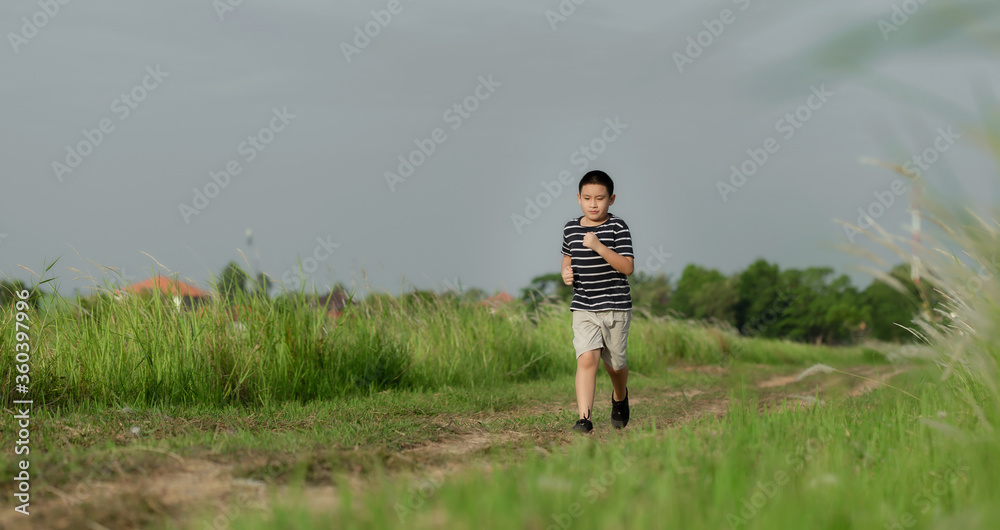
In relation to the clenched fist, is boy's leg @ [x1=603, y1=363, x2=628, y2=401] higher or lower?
lower

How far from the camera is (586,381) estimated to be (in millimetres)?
4957

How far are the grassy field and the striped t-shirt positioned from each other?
88cm

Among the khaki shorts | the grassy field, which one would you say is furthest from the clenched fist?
the grassy field

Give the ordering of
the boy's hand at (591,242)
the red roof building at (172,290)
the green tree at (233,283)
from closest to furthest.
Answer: the boy's hand at (591,242) < the red roof building at (172,290) < the green tree at (233,283)

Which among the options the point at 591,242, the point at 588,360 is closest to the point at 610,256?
the point at 591,242

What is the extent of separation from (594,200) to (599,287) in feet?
2.07

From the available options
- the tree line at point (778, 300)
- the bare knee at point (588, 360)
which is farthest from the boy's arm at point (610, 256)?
the tree line at point (778, 300)

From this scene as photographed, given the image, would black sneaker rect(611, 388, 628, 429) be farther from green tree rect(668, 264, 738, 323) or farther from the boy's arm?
green tree rect(668, 264, 738, 323)

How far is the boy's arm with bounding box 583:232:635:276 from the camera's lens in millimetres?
4891

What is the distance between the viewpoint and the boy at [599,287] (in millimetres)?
5035

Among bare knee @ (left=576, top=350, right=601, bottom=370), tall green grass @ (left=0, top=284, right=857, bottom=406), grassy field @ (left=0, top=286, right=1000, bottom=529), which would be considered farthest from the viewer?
tall green grass @ (left=0, top=284, right=857, bottom=406)

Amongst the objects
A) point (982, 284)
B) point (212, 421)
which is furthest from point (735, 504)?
point (212, 421)

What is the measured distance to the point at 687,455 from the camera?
3045mm

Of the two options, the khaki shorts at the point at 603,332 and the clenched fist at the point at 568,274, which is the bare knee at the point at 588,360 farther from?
the clenched fist at the point at 568,274
